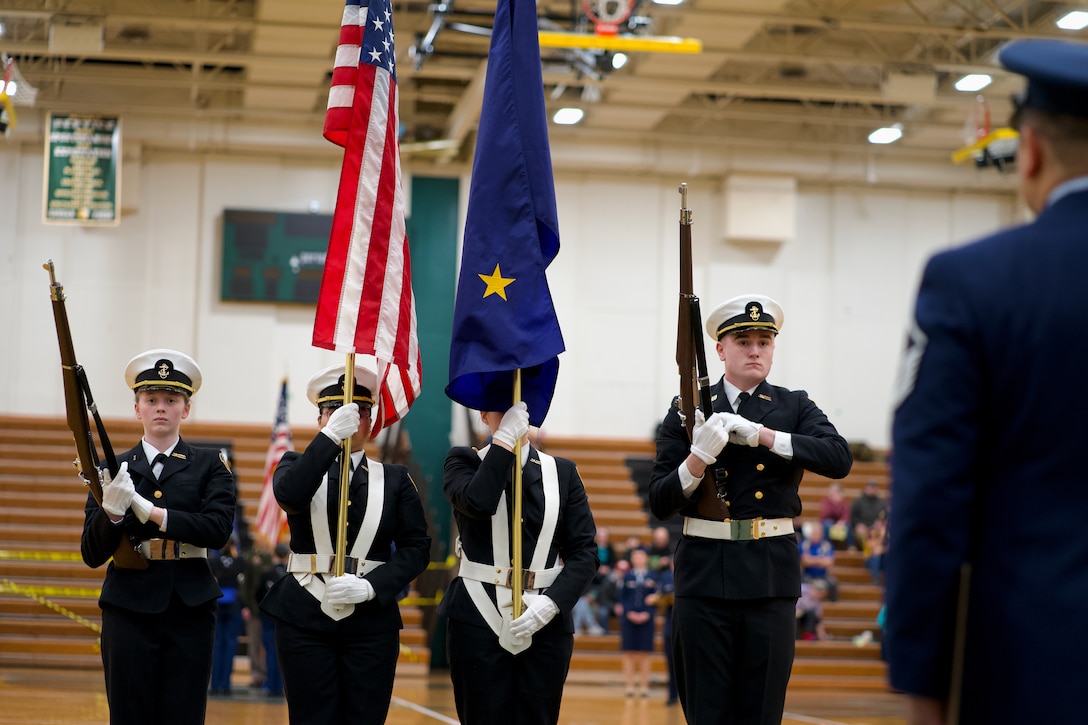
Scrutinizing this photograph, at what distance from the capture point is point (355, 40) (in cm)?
454

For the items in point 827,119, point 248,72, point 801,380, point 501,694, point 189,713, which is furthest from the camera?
point 801,380

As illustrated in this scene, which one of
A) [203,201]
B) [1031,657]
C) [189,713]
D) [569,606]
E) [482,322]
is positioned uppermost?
[203,201]

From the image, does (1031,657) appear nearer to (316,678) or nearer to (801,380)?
(316,678)

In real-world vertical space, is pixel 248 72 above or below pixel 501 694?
above

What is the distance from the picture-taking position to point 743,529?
403cm

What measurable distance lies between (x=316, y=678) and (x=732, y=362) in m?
1.75

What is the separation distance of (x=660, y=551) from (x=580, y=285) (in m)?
5.20

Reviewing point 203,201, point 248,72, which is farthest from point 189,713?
point 203,201

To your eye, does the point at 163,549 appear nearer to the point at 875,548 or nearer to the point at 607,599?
the point at 607,599

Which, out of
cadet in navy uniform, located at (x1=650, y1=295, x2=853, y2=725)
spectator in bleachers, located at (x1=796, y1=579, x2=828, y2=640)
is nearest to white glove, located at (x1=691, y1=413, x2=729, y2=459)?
cadet in navy uniform, located at (x1=650, y1=295, x2=853, y2=725)

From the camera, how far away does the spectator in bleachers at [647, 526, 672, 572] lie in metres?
12.9

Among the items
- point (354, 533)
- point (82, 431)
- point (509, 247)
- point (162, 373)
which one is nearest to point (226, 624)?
point (162, 373)

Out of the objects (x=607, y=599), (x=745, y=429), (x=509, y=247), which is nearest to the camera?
(x=745, y=429)

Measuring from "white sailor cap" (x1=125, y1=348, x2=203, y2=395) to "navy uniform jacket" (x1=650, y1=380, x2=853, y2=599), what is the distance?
5.69 ft
